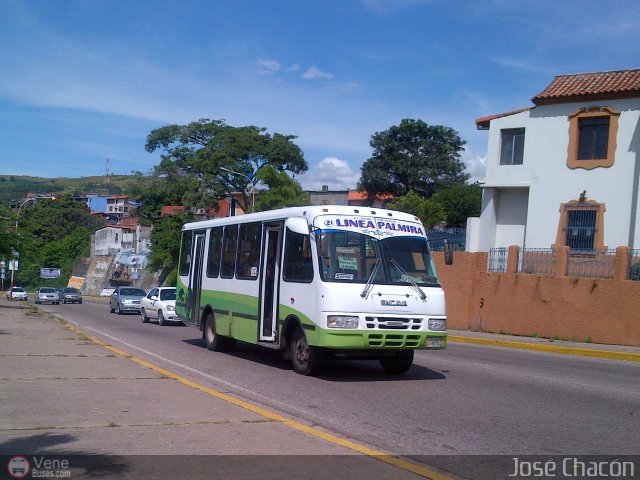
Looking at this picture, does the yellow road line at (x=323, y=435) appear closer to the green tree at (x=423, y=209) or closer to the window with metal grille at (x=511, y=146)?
the window with metal grille at (x=511, y=146)

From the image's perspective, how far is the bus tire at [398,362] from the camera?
1259cm

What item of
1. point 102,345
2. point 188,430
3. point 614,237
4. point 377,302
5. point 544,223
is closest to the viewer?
point 188,430

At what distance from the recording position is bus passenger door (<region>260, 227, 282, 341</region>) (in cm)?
1304

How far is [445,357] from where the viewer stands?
1620 cm

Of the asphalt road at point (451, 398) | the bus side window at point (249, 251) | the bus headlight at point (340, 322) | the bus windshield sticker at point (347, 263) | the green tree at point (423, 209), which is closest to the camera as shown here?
the asphalt road at point (451, 398)

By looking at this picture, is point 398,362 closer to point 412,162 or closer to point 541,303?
point 541,303

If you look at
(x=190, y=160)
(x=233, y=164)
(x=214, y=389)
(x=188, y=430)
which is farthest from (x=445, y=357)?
(x=190, y=160)

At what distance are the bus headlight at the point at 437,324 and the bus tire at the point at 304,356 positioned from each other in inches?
72.7

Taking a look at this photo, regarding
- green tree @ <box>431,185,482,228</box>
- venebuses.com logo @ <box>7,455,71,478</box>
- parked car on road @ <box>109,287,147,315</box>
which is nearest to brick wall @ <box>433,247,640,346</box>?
parked car on road @ <box>109,287,147,315</box>

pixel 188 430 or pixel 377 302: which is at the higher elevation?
pixel 377 302

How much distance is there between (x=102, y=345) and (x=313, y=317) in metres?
6.52

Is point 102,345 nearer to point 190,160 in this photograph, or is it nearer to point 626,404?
point 626,404

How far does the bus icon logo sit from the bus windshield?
5.91 m

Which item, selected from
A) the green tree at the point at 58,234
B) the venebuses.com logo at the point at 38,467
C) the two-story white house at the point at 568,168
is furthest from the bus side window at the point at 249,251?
the green tree at the point at 58,234
